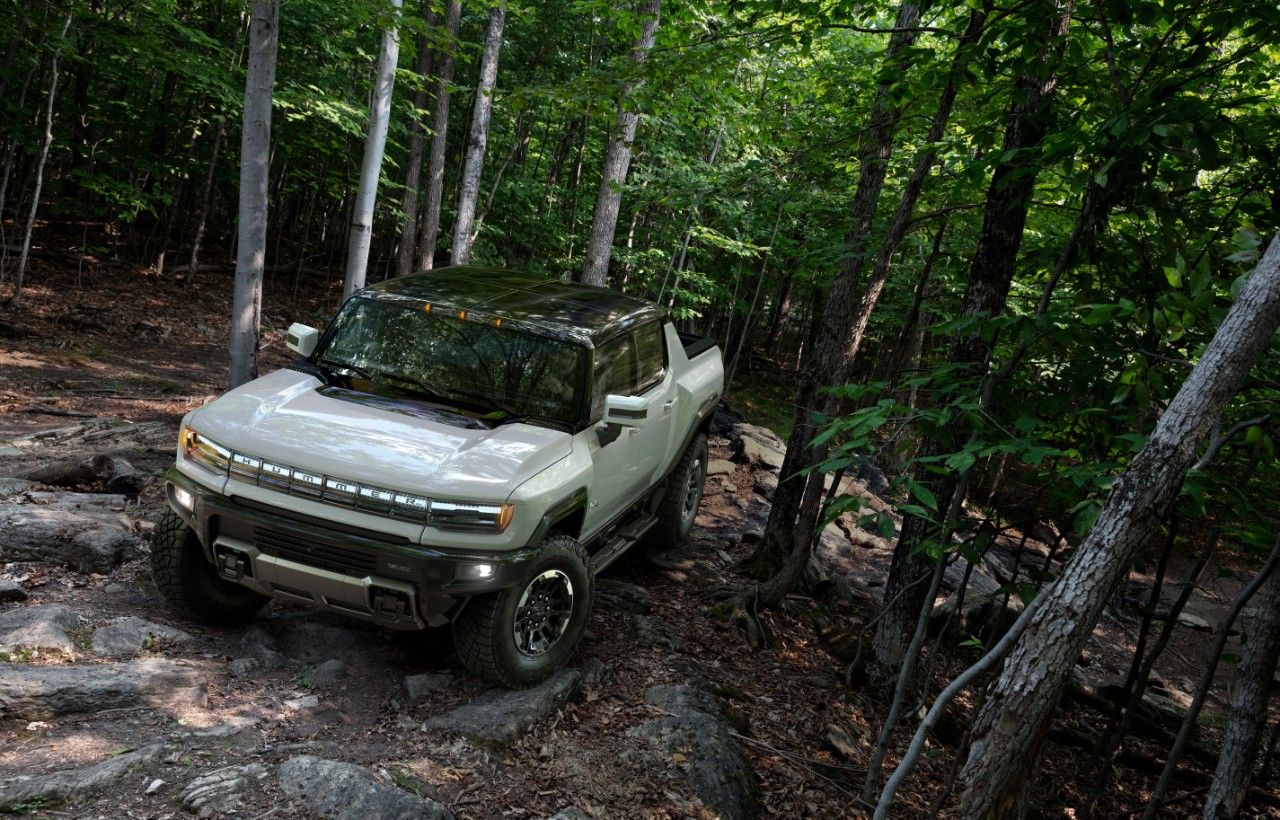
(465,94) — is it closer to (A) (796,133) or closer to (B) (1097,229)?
(A) (796,133)

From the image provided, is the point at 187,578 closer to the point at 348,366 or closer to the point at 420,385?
the point at 348,366

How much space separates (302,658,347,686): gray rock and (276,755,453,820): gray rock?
0.79 meters

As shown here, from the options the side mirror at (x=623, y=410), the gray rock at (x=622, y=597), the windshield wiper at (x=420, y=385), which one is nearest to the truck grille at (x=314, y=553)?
the windshield wiper at (x=420, y=385)

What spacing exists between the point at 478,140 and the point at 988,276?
9.72 m

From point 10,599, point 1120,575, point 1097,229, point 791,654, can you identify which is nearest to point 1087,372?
point 1097,229

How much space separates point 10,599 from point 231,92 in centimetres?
1074

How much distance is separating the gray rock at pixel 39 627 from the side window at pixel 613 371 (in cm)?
290

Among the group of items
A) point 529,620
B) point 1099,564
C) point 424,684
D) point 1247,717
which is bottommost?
point 424,684

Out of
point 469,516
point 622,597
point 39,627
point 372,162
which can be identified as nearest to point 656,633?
point 622,597

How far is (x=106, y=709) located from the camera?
10.9ft

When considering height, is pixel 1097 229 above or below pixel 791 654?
above

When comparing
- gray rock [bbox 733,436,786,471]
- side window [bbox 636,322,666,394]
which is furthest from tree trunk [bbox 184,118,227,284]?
side window [bbox 636,322,666,394]

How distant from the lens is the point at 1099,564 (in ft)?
8.00

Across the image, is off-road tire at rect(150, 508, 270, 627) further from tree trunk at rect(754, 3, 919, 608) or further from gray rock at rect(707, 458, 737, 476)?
gray rock at rect(707, 458, 737, 476)
